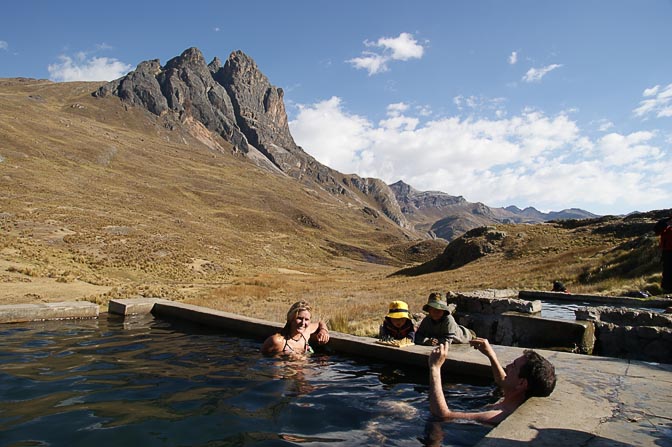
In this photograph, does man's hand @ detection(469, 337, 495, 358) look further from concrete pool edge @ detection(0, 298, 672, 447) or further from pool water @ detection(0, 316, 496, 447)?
pool water @ detection(0, 316, 496, 447)

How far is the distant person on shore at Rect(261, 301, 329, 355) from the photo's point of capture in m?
7.89

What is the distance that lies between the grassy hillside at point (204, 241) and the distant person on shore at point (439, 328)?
378 cm

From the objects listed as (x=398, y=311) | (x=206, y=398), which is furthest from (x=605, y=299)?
(x=206, y=398)

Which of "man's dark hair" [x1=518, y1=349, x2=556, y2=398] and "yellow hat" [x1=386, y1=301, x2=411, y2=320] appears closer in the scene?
"man's dark hair" [x1=518, y1=349, x2=556, y2=398]

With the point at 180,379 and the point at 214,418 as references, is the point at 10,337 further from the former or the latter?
the point at 214,418

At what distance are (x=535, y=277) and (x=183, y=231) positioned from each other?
54350 mm

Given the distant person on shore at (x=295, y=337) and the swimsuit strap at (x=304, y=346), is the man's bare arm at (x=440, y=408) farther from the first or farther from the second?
the swimsuit strap at (x=304, y=346)

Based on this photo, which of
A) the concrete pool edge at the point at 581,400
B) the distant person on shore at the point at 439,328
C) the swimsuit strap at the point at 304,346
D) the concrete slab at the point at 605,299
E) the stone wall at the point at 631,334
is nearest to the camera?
the concrete pool edge at the point at 581,400

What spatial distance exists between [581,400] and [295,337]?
484 cm

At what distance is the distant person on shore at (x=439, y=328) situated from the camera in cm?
784

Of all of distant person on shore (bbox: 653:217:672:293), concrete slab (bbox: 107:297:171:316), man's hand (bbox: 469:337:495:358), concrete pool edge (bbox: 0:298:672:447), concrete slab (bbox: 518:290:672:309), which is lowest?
concrete slab (bbox: 107:297:171:316)

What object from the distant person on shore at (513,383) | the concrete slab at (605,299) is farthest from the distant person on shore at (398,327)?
the concrete slab at (605,299)

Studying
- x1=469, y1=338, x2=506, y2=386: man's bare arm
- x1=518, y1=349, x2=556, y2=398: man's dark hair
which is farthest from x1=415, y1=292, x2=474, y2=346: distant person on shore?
x1=518, y1=349, x2=556, y2=398: man's dark hair

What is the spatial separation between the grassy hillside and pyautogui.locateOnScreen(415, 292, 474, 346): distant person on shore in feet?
12.4
